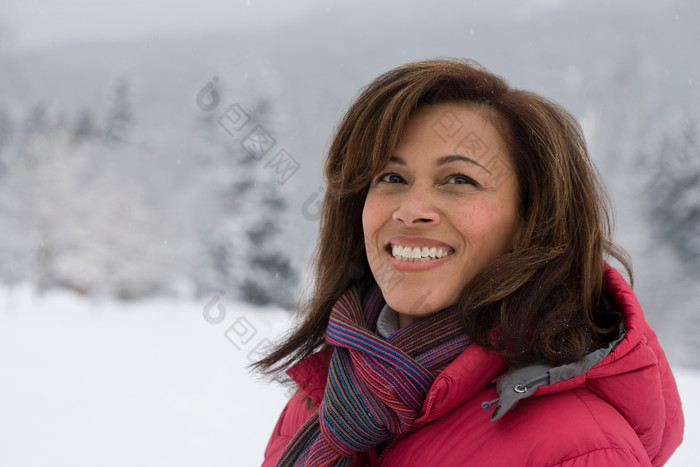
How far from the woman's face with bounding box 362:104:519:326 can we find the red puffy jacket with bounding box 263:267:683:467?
0.83 ft

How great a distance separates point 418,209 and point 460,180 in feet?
0.46

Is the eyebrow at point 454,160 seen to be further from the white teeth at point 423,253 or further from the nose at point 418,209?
the white teeth at point 423,253

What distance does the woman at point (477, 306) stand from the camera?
1.15 m

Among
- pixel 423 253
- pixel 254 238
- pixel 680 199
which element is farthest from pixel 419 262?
pixel 680 199

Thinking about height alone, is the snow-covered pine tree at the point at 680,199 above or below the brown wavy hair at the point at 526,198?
Answer: below

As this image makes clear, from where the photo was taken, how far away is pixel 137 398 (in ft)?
29.7

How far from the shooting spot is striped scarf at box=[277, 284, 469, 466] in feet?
4.23

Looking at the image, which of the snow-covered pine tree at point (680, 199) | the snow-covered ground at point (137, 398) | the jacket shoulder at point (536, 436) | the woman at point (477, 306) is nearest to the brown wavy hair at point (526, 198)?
the woman at point (477, 306)

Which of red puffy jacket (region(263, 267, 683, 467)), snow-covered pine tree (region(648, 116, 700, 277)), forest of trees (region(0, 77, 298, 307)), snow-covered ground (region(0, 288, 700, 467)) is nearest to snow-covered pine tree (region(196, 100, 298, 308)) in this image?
forest of trees (region(0, 77, 298, 307))

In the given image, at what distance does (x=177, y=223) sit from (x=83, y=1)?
66.6 meters

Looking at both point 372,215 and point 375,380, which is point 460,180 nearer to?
point 372,215

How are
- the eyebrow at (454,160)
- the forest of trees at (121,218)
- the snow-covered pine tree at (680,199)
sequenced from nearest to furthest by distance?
the eyebrow at (454,160)
the snow-covered pine tree at (680,199)
the forest of trees at (121,218)

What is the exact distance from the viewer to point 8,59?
3406 centimetres

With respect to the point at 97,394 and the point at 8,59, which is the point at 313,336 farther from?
the point at 8,59
